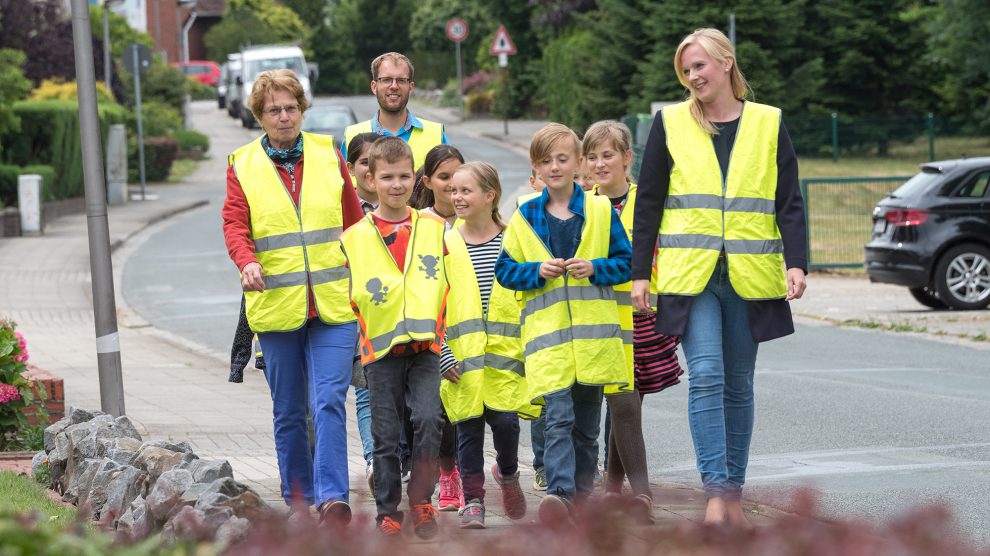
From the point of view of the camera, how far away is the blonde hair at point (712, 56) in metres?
6.39

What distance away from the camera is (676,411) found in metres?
10.8

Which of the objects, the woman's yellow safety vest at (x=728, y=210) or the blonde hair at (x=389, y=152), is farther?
the blonde hair at (x=389, y=152)

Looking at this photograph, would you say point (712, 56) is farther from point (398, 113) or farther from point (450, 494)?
point (450, 494)

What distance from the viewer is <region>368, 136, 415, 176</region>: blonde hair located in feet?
21.4

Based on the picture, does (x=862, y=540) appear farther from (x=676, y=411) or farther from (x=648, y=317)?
(x=676, y=411)

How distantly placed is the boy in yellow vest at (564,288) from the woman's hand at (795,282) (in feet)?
2.15

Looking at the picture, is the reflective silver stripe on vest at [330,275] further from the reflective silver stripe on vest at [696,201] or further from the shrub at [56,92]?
the shrub at [56,92]

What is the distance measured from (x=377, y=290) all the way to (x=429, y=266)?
24 centimetres

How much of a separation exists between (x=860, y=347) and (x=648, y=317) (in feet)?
24.9

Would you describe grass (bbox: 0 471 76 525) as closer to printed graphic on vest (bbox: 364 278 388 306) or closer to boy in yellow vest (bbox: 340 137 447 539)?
boy in yellow vest (bbox: 340 137 447 539)

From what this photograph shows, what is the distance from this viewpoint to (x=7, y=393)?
28.8 ft

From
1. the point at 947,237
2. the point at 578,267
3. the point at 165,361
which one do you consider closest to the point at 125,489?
the point at 578,267

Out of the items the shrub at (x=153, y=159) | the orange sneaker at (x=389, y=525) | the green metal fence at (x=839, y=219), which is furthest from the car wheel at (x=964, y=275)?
the shrub at (x=153, y=159)

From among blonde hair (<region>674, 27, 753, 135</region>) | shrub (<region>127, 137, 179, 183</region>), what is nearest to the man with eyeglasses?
blonde hair (<region>674, 27, 753, 135</region>)
